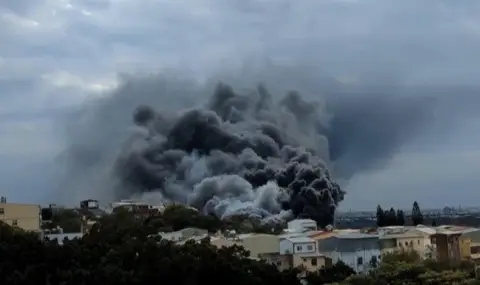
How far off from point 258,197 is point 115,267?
68000mm

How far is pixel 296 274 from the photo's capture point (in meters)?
40.0

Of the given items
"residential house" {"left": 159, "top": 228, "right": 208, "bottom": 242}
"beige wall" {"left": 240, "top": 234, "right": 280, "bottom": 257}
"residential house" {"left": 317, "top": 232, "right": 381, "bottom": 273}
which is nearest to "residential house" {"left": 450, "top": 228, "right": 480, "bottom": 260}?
"residential house" {"left": 317, "top": 232, "right": 381, "bottom": 273}

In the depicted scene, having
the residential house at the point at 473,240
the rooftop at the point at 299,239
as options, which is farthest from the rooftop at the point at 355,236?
the residential house at the point at 473,240

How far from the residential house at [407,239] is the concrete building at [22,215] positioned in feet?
85.9

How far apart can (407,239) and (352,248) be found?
579 centimetres

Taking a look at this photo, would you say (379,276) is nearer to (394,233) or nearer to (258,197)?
(394,233)

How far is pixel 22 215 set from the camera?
63.1 metres

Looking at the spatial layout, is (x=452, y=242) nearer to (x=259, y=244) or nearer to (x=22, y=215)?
(x=259, y=244)

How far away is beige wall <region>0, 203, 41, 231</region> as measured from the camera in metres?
61.8

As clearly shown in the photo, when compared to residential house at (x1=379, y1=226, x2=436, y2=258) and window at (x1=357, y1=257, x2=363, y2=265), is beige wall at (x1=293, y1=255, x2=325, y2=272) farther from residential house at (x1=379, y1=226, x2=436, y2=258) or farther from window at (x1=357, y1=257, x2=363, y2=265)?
residential house at (x1=379, y1=226, x2=436, y2=258)

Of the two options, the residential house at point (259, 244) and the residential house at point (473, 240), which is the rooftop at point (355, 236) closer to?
the residential house at point (259, 244)

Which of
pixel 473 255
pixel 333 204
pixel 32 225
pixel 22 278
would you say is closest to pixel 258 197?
pixel 333 204

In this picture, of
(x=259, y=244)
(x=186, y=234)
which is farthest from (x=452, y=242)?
(x=186, y=234)

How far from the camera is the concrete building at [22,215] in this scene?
6178cm
